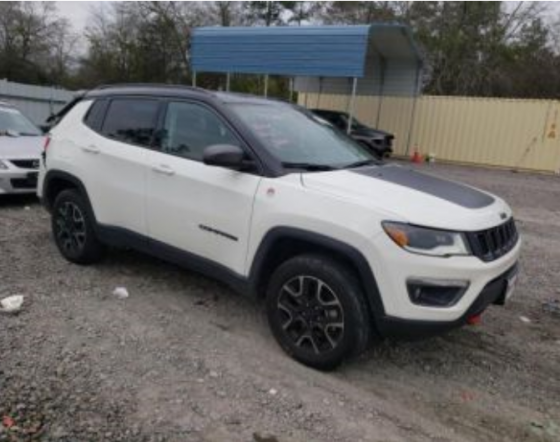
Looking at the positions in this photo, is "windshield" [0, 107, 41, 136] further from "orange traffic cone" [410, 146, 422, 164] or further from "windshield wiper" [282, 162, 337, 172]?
"orange traffic cone" [410, 146, 422, 164]

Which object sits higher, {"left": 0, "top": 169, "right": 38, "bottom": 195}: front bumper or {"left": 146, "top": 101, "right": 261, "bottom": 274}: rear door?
{"left": 146, "top": 101, "right": 261, "bottom": 274}: rear door

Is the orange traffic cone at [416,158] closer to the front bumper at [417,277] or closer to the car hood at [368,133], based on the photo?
the car hood at [368,133]

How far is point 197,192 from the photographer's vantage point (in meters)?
4.27

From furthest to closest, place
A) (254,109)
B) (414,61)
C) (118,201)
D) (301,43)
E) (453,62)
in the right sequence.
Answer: (453,62) → (414,61) → (301,43) → (118,201) → (254,109)

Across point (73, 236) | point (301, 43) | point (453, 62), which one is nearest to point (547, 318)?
point (73, 236)

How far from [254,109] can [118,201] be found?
150 cm

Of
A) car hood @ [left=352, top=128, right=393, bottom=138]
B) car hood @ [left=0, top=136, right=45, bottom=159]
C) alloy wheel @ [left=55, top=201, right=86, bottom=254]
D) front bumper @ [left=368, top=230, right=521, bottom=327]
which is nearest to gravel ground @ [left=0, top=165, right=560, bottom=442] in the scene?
alloy wheel @ [left=55, top=201, right=86, bottom=254]

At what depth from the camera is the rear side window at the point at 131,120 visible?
4.85m

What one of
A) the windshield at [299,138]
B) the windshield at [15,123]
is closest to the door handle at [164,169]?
the windshield at [299,138]

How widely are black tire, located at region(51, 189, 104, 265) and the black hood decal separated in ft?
9.03

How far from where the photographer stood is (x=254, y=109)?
4.54m

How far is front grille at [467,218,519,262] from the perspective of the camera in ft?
11.3

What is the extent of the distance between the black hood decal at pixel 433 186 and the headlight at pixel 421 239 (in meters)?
0.43

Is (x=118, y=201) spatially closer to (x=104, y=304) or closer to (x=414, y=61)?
(x=104, y=304)
